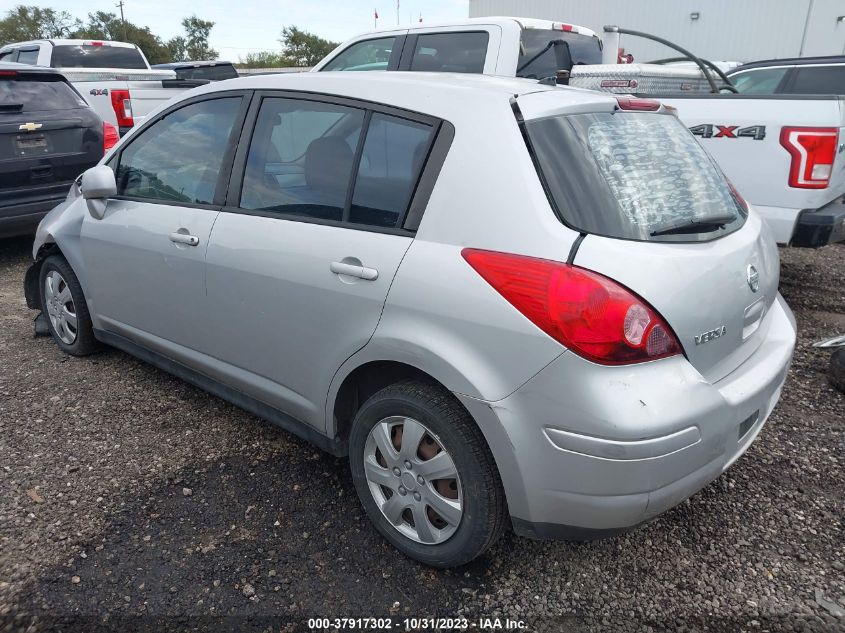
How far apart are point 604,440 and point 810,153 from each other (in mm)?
3472

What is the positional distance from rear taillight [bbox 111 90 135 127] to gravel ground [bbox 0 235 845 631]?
21.5ft

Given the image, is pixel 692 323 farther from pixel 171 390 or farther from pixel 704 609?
pixel 171 390

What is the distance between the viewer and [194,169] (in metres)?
3.14

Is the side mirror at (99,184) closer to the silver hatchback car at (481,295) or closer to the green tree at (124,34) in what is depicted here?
the silver hatchback car at (481,295)

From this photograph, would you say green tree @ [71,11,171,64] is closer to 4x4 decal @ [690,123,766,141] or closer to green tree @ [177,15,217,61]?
green tree @ [177,15,217,61]

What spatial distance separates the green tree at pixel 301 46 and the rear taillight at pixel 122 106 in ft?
157

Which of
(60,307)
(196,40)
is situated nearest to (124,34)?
(196,40)

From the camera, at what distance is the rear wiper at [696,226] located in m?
2.11

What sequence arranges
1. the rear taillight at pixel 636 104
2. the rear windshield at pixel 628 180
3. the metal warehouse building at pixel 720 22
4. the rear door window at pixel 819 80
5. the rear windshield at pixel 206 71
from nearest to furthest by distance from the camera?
1. the rear windshield at pixel 628 180
2. the rear taillight at pixel 636 104
3. the rear door window at pixel 819 80
4. the rear windshield at pixel 206 71
5. the metal warehouse building at pixel 720 22

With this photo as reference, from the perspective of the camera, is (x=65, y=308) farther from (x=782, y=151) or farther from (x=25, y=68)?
(x=782, y=151)

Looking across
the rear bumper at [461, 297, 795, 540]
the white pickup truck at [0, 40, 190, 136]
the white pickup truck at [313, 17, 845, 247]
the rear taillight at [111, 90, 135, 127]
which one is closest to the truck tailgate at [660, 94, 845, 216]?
the white pickup truck at [313, 17, 845, 247]

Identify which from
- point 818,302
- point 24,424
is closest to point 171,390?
point 24,424

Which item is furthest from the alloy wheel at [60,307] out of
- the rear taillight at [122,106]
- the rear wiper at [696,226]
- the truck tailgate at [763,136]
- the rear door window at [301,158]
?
the rear taillight at [122,106]

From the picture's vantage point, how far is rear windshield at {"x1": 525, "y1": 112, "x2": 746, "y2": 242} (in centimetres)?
203
